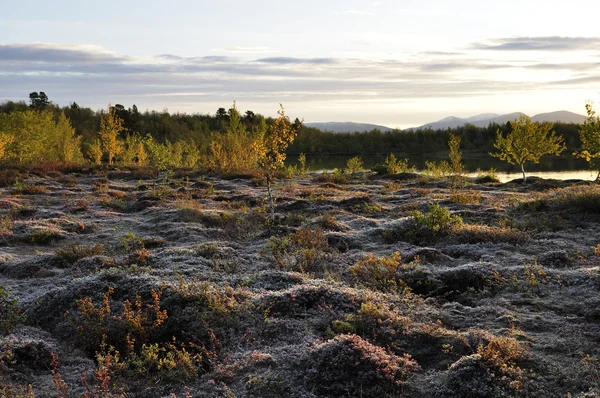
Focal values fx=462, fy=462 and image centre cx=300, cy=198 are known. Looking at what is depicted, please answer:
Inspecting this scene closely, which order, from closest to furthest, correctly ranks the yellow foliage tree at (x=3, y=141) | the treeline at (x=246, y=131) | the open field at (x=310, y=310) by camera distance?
the open field at (x=310, y=310) → the yellow foliage tree at (x=3, y=141) → the treeline at (x=246, y=131)

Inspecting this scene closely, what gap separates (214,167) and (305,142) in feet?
183

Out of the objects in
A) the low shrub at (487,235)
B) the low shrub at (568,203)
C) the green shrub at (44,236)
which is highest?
the low shrub at (568,203)

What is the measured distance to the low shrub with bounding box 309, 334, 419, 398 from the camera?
17.3 feet

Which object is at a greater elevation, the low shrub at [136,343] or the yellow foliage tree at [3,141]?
the yellow foliage tree at [3,141]

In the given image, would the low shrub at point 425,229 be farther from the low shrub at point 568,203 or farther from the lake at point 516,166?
the lake at point 516,166

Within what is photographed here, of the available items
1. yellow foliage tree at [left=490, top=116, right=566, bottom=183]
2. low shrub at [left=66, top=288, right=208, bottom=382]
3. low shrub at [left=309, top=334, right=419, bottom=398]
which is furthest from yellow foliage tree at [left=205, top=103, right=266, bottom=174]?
low shrub at [left=309, top=334, right=419, bottom=398]

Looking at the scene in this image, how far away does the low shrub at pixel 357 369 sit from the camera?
529 centimetres

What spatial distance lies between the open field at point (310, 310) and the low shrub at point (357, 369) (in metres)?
0.02

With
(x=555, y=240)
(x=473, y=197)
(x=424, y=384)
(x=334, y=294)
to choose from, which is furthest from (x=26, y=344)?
(x=473, y=197)

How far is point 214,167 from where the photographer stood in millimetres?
38625

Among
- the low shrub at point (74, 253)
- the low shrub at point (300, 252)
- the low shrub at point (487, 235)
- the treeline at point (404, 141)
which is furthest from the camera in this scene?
the treeline at point (404, 141)

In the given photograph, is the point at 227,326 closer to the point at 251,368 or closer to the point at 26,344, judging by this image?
the point at 251,368

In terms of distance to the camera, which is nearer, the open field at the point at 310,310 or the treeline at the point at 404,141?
the open field at the point at 310,310

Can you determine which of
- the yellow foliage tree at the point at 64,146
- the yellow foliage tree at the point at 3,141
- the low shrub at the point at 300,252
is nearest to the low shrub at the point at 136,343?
the low shrub at the point at 300,252
